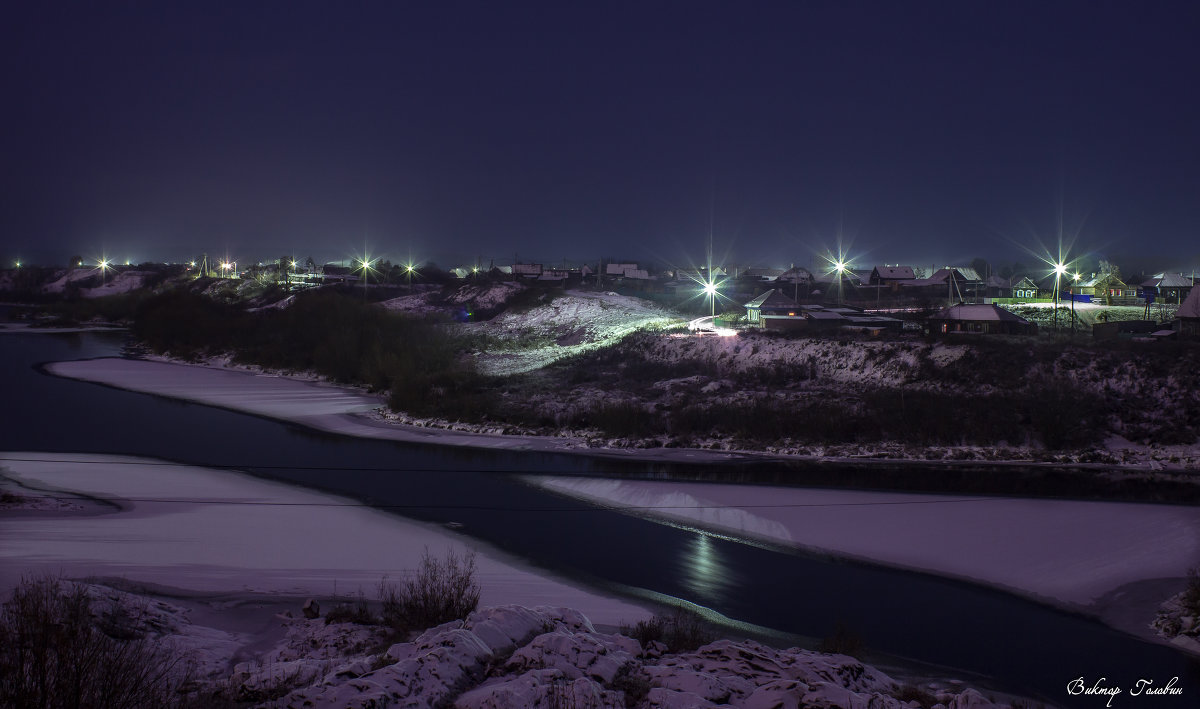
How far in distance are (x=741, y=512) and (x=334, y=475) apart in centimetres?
1134

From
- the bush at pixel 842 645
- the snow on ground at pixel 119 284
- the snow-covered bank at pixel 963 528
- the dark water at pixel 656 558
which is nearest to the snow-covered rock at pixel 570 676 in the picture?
the bush at pixel 842 645

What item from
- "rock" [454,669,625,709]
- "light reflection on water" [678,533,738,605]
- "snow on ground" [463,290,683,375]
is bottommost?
"light reflection on water" [678,533,738,605]

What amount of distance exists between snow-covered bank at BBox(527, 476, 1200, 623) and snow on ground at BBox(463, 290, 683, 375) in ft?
68.9

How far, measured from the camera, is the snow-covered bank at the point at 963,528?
13516 millimetres

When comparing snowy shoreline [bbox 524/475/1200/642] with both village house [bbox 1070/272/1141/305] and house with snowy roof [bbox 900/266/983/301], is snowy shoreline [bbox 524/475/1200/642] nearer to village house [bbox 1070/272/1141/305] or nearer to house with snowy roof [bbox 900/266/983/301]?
village house [bbox 1070/272/1141/305]

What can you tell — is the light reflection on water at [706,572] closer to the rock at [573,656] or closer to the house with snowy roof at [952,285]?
the rock at [573,656]

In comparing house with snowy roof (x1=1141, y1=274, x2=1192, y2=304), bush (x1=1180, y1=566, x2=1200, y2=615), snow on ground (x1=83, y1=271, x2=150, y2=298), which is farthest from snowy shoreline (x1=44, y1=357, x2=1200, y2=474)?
snow on ground (x1=83, y1=271, x2=150, y2=298)

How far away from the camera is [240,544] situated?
546 inches

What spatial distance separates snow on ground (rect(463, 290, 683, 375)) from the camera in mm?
42469

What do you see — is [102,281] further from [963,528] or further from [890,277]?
[963,528]

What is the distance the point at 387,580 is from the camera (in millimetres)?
11984

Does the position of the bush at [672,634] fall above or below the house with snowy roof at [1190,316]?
below

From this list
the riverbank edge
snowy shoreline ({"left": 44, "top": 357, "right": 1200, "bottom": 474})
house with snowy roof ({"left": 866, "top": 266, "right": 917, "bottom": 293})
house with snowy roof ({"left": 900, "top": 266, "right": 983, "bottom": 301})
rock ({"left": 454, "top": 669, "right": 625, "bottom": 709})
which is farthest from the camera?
house with snowy roof ({"left": 866, "top": 266, "right": 917, "bottom": 293})

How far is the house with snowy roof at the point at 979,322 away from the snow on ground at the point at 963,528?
1885 centimetres
